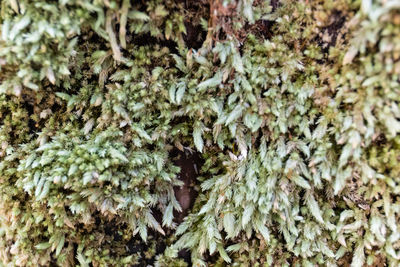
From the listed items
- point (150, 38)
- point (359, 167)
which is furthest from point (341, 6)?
point (150, 38)

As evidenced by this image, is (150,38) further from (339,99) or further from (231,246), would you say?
(231,246)

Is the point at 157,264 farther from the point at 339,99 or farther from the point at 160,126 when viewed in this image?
the point at 339,99

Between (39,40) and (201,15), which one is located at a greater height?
(39,40)

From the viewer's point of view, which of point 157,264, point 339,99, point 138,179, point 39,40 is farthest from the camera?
point 157,264

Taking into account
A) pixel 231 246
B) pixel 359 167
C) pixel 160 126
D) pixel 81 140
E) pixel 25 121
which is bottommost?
pixel 231 246

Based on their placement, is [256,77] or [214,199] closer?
[256,77]

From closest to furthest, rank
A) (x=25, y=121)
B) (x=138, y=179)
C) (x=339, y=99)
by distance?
1. (x=339, y=99)
2. (x=138, y=179)
3. (x=25, y=121)
